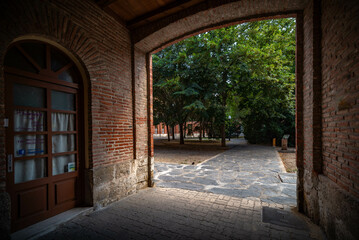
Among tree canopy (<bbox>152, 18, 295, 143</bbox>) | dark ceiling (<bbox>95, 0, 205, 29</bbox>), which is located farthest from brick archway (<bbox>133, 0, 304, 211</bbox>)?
tree canopy (<bbox>152, 18, 295, 143</bbox>)

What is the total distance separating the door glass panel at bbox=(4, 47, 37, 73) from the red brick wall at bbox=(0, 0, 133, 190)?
15.8 inches

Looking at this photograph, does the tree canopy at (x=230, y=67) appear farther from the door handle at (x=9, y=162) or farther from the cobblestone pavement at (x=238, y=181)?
the door handle at (x=9, y=162)

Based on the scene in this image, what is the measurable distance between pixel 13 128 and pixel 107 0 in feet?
9.51

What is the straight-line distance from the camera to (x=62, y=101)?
3.41 m

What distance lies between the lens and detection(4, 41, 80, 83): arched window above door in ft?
9.00

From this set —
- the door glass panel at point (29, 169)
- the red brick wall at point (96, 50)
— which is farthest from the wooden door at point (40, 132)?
the red brick wall at point (96, 50)

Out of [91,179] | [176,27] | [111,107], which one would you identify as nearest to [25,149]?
[91,179]

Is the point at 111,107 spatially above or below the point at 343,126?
above

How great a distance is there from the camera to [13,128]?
270 cm

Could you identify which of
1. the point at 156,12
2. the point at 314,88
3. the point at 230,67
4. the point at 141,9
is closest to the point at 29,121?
the point at 141,9

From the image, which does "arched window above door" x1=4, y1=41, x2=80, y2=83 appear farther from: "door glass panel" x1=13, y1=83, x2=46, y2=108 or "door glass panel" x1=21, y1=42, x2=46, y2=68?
"door glass panel" x1=13, y1=83, x2=46, y2=108

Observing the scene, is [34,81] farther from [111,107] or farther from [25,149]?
[111,107]

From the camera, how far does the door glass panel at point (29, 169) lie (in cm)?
275

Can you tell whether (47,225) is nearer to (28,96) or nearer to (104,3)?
(28,96)
